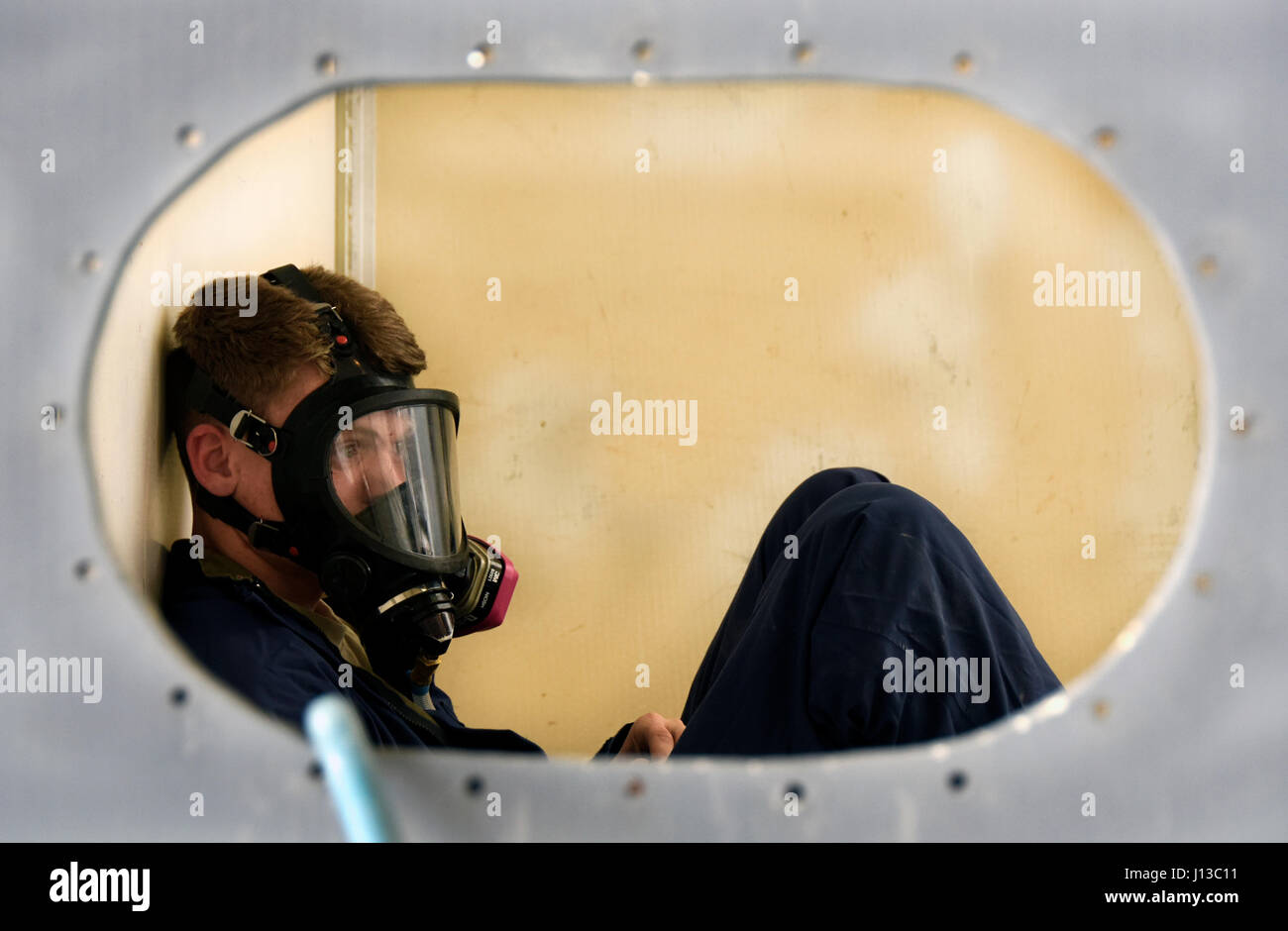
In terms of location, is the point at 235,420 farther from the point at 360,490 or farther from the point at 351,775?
the point at 351,775

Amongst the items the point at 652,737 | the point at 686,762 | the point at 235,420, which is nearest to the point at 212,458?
the point at 235,420

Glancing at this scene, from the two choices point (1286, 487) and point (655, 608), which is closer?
point (1286, 487)

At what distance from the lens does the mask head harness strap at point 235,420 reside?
134 cm

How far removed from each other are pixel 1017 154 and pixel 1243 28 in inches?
71.1

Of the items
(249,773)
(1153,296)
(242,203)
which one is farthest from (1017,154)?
(249,773)

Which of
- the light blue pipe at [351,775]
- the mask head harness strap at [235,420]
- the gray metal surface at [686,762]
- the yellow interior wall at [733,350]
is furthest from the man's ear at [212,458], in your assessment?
the yellow interior wall at [733,350]

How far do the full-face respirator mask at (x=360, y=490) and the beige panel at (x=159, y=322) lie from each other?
0.07m

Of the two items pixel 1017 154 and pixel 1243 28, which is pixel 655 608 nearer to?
pixel 1017 154

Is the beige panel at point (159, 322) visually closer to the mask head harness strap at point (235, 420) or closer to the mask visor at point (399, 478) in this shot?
the mask head harness strap at point (235, 420)

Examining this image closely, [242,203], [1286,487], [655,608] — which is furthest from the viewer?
[655,608]

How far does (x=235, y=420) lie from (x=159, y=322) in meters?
0.14

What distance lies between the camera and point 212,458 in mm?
1357

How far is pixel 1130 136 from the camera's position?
743 mm

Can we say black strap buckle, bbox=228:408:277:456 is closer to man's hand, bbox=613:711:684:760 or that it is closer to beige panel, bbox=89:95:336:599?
beige panel, bbox=89:95:336:599
